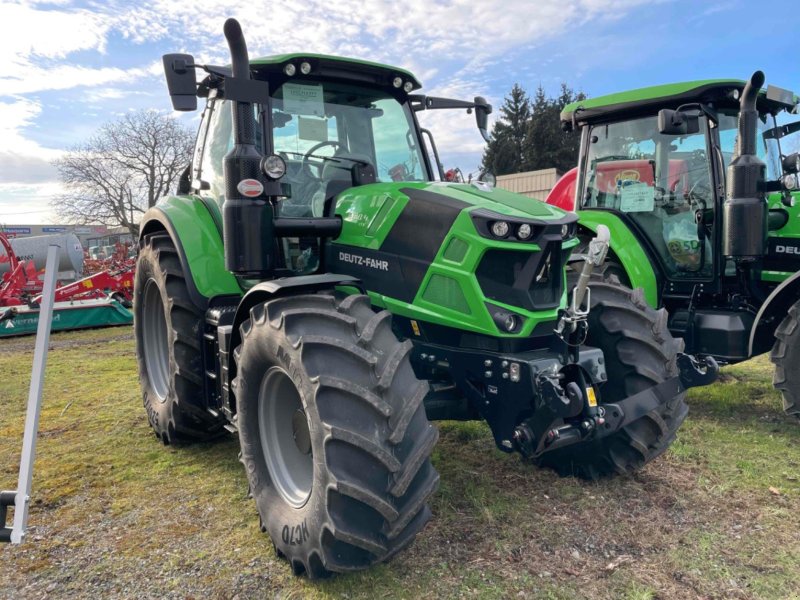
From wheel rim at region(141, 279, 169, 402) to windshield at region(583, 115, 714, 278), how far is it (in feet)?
13.8

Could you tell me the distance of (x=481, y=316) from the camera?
2.96 meters

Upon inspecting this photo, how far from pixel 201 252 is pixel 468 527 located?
2.29 metres

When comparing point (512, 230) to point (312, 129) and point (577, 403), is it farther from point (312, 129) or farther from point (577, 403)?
point (312, 129)

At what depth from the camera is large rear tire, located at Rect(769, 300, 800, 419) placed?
15.5ft

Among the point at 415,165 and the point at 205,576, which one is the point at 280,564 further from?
the point at 415,165

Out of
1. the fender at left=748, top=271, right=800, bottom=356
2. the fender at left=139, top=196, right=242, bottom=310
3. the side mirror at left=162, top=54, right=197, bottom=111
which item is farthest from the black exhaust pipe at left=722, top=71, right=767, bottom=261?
the side mirror at left=162, top=54, right=197, bottom=111

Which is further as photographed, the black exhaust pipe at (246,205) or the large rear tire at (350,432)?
the black exhaust pipe at (246,205)

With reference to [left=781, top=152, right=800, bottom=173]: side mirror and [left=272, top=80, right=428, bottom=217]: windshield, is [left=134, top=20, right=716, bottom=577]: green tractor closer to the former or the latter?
[left=272, top=80, right=428, bottom=217]: windshield

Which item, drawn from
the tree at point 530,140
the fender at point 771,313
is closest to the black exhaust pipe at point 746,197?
the fender at point 771,313

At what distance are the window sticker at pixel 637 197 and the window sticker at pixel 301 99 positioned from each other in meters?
3.43

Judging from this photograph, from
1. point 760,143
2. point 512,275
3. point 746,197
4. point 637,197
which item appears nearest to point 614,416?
point 512,275

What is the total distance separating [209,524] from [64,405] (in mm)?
3323

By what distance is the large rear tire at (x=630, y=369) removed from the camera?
3.42 m

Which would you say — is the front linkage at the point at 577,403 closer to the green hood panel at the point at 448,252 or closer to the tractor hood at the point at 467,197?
the green hood panel at the point at 448,252
